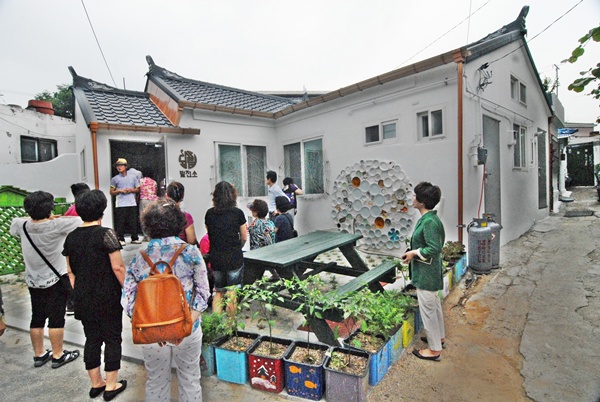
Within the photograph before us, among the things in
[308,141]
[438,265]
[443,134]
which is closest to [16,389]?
[438,265]

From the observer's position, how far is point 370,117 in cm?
632

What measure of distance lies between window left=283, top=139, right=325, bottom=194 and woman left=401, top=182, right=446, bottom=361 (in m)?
4.68

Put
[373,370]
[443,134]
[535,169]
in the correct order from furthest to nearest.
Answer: [535,169], [443,134], [373,370]

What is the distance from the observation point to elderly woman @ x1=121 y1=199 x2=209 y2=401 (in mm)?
1820

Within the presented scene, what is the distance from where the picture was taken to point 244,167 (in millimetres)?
8070

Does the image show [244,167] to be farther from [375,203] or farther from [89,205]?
[89,205]

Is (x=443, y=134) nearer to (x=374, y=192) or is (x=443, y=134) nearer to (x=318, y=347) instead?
(x=374, y=192)

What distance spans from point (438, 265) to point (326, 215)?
15.4 ft

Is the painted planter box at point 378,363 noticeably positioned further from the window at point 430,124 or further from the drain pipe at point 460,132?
the window at point 430,124

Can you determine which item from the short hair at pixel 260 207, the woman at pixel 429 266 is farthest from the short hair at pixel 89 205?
the woman at pixel 429 266

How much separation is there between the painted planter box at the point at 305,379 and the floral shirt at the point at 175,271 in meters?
0.81

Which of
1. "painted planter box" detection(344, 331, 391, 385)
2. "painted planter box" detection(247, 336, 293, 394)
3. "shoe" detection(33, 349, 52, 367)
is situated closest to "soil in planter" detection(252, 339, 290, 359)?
"painted planter box" detection(247, 336, 293, 394)

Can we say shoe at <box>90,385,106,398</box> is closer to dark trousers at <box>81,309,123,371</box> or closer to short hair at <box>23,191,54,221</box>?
dark trousers at <box>81,309,123,371</box>

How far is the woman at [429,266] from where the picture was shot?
2674 millimetres
